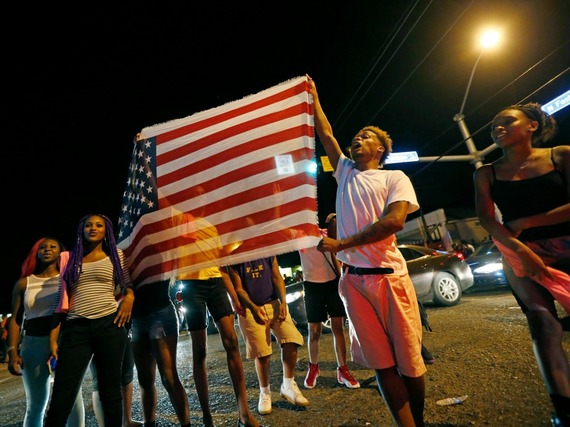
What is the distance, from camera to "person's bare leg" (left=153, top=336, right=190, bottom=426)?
8.89 feet

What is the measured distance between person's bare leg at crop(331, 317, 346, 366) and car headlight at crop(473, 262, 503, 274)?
7007 mm

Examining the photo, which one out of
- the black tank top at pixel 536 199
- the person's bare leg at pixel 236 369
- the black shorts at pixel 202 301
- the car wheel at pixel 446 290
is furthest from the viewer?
the car wheel at pixel 446 290

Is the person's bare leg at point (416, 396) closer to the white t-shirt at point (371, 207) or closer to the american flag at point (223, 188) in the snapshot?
the white t-shirt at point (371, 207)

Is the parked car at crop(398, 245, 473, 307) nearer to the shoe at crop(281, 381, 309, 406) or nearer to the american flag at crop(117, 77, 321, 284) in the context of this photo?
the shoe at crop(281, 381, 309, 406)

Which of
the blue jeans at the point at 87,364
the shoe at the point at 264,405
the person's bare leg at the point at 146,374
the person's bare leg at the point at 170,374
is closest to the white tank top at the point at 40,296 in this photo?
the blue jeans at the point at 87,364

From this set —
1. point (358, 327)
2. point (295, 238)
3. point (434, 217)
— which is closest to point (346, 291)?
point (358, 327)

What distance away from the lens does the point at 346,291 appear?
2248mm

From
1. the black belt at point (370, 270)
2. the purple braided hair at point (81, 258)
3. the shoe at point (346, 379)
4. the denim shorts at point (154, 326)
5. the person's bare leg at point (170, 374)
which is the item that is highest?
the purple braided hair at point (81, 258)

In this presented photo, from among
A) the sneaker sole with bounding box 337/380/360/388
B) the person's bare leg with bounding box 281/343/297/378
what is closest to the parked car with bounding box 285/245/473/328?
the sneaker sole with bounding box 337/380/360/388

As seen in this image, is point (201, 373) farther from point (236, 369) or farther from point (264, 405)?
point (264, 405)

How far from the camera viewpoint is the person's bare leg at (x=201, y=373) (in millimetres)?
2842

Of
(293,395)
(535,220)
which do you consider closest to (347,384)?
(293,395)

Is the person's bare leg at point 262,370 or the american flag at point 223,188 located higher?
the american flag at point 223,188

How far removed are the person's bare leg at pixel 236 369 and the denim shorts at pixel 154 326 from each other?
0.46 m
